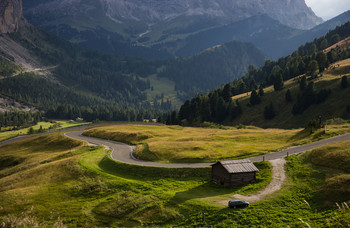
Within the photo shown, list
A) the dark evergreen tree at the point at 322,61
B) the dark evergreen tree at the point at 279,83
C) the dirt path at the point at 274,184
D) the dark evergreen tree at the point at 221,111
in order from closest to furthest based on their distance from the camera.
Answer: the dirt path at the point at 274,184 < the dark evergreen tree at the point at 221,111 < the dark evergreen tree at the point at 279,83 < the dark evergreen tree at the point at 322,61

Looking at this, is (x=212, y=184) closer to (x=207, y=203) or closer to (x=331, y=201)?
(x=207, y=203)

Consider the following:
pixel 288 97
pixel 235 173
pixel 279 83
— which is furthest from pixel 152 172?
pixel 279 83

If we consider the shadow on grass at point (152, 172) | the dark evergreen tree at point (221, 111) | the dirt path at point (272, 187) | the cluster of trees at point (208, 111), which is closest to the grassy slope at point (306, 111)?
the cluster of trees at point (208, 111)

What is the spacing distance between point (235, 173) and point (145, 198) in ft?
53.6

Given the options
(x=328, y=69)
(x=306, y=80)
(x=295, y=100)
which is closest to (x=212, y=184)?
(x=295, y=100)

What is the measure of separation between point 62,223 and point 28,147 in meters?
77.7

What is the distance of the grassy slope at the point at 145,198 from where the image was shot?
41.7 metres

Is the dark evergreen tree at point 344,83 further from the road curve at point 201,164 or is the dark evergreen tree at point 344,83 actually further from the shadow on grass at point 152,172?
the shadow on grass at point 152,172

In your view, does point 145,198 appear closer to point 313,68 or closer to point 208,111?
point 208,111

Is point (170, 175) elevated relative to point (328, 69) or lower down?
lower down

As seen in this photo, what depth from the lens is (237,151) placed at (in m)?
72.2

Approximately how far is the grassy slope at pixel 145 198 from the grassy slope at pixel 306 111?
79.3 meters

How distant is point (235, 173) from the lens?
52219 mm

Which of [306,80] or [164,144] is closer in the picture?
[164,144]
